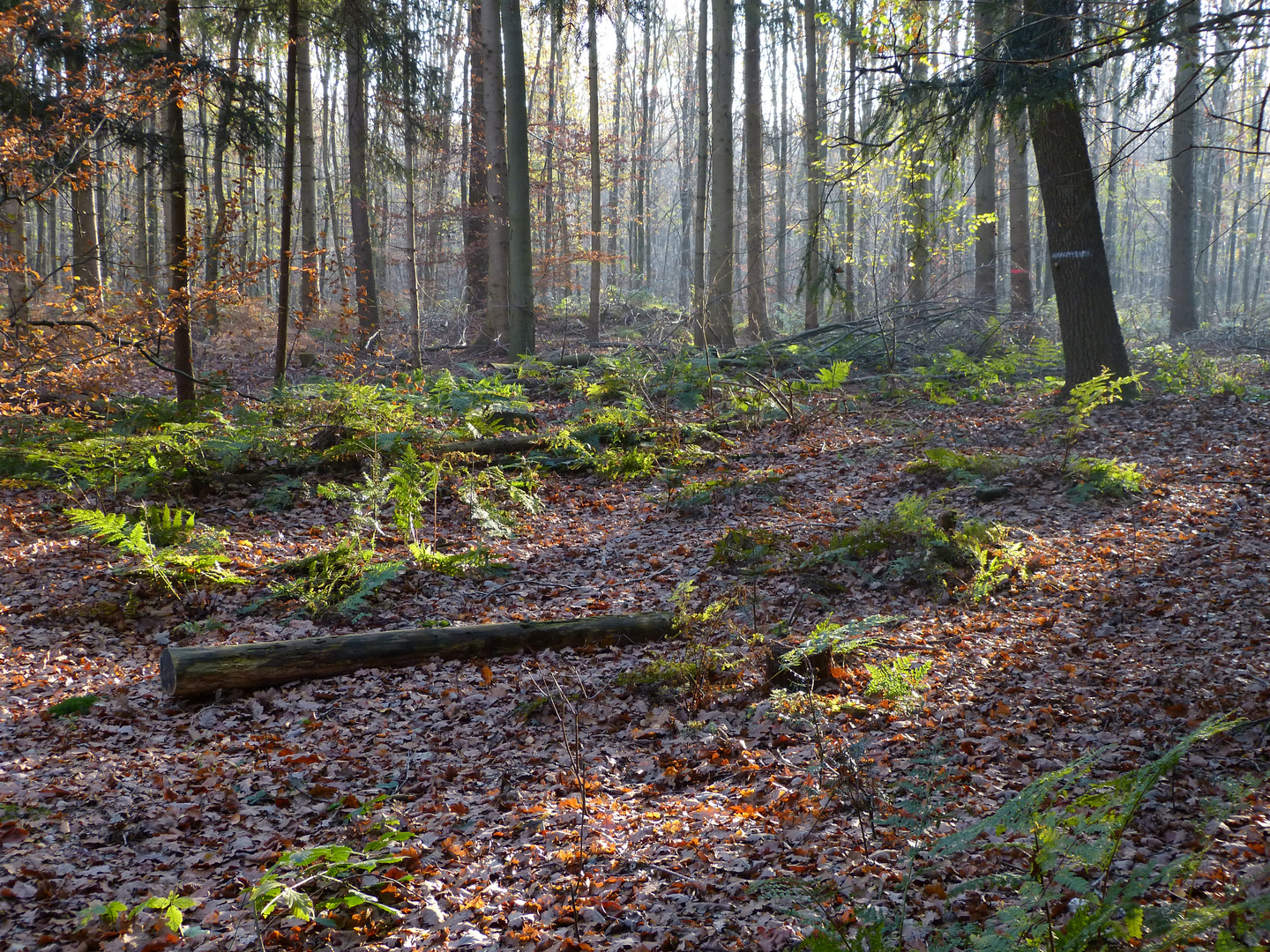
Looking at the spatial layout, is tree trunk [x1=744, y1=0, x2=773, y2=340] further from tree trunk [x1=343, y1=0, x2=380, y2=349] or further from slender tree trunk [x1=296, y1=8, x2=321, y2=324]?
slender tree trunk [x1=296, y1=8, x2=321, y2=324]

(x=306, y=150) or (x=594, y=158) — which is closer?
(x=306, y=150)

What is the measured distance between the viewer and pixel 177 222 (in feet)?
29.8

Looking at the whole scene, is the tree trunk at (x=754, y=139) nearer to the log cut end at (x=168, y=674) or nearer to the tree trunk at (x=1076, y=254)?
the tree trunk at (x=1076, y=254)

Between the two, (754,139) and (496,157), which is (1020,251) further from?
(496,157)

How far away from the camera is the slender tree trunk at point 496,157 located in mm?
13016

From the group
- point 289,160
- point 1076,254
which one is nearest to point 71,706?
point 289,160

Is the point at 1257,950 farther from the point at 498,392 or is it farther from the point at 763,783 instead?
the point at 498,392

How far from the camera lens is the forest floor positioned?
289cm

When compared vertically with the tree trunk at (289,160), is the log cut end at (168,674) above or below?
below

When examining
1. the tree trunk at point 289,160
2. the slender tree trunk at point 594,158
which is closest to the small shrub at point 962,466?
the tree trunk at point 289,160

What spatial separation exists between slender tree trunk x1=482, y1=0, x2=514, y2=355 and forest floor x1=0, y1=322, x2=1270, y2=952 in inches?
336

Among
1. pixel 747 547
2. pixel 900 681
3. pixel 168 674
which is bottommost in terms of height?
pixel 168 674

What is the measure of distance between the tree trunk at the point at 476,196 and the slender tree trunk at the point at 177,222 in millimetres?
9571

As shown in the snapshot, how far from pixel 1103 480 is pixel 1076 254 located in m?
3.86
